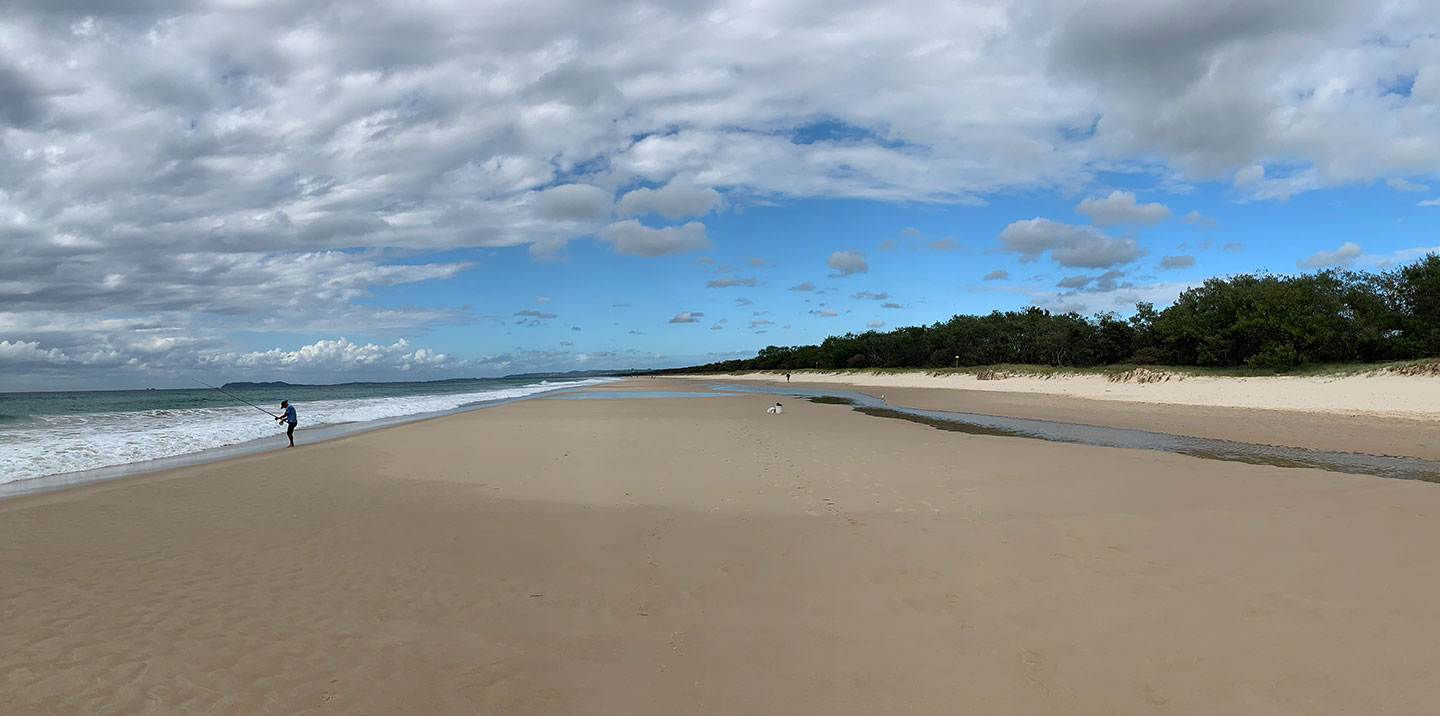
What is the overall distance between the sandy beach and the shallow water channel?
180 cm

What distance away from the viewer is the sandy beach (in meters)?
4.00

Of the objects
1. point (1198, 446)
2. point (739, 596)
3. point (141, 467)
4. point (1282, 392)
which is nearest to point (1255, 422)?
point (1198, 446)

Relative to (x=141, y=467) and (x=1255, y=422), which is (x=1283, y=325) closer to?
(x=1255, y=422)

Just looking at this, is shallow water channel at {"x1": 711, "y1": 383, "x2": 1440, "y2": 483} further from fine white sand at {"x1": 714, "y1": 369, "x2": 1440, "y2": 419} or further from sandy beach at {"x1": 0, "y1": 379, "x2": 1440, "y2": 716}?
fine white sand at {"x1": 714, "y1": 369, "x2": 1440, "y2": 419}

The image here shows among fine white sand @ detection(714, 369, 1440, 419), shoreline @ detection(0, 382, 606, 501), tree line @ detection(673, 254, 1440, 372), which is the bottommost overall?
shoreline @ detection(0, 382, 606, 501)

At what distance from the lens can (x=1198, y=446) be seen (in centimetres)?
1540

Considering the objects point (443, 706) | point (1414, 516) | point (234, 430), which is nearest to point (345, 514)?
point (443, 706)

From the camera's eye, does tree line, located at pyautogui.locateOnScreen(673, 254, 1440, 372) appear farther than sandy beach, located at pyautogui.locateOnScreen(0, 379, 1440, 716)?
Yes

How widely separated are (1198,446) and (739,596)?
1517 cm

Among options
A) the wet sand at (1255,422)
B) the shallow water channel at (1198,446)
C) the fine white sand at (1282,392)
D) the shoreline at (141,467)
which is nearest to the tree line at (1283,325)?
the fine white sand at (1282,392)

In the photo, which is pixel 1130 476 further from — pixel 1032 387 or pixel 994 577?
pixel 1032 387

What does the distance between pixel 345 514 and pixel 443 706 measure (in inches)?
258

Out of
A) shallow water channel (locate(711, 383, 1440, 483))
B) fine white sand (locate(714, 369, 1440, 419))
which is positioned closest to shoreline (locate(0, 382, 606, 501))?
shallow water channel (locate(711, 383, 1440, 483))

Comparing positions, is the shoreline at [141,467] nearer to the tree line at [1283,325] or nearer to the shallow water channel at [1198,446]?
the shallow water channel at [1198,446]
